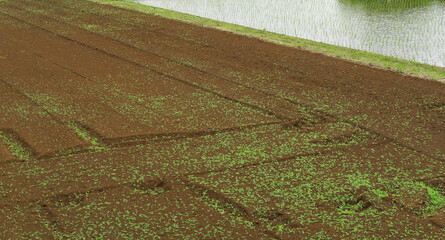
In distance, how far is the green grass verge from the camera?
8.75 m

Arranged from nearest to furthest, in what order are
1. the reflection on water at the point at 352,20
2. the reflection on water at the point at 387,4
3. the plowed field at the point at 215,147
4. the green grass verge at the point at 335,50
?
the plowed field at the point at 215,147 → the green grass verge at the point at 335,50 → the reflection on water at the point at 352,20 → the reflection on water at the point at 387,4

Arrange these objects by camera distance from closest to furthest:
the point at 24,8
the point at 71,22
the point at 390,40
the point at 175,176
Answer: the point at 175,176
the point at 390,40
the point at 71,22
the point at 24,8

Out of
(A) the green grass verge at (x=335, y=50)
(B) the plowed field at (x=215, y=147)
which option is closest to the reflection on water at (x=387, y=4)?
(A) the green grass verge at (x=335, y=50)

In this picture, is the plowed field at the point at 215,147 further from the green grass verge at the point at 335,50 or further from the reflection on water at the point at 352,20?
the reflection on water at the point at 352,20

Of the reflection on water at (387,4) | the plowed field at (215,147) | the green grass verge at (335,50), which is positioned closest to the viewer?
the plowed field at (215,147)

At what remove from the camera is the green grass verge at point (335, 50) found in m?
8.75

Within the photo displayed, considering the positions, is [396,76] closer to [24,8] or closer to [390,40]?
[390,40]

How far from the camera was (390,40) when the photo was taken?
11438 millimetres

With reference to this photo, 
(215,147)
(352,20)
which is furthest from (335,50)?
(215,147)

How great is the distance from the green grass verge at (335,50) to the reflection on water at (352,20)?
0.64 metres

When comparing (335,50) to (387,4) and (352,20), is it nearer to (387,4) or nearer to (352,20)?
(352,20)

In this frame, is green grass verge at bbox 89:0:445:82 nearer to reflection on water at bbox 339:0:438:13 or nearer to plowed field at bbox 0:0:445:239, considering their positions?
plowed field at bbox 0:0:445:239

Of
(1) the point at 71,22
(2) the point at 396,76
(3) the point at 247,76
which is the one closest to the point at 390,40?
(2) the point at 396,76

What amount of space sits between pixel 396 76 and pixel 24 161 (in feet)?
18.9
